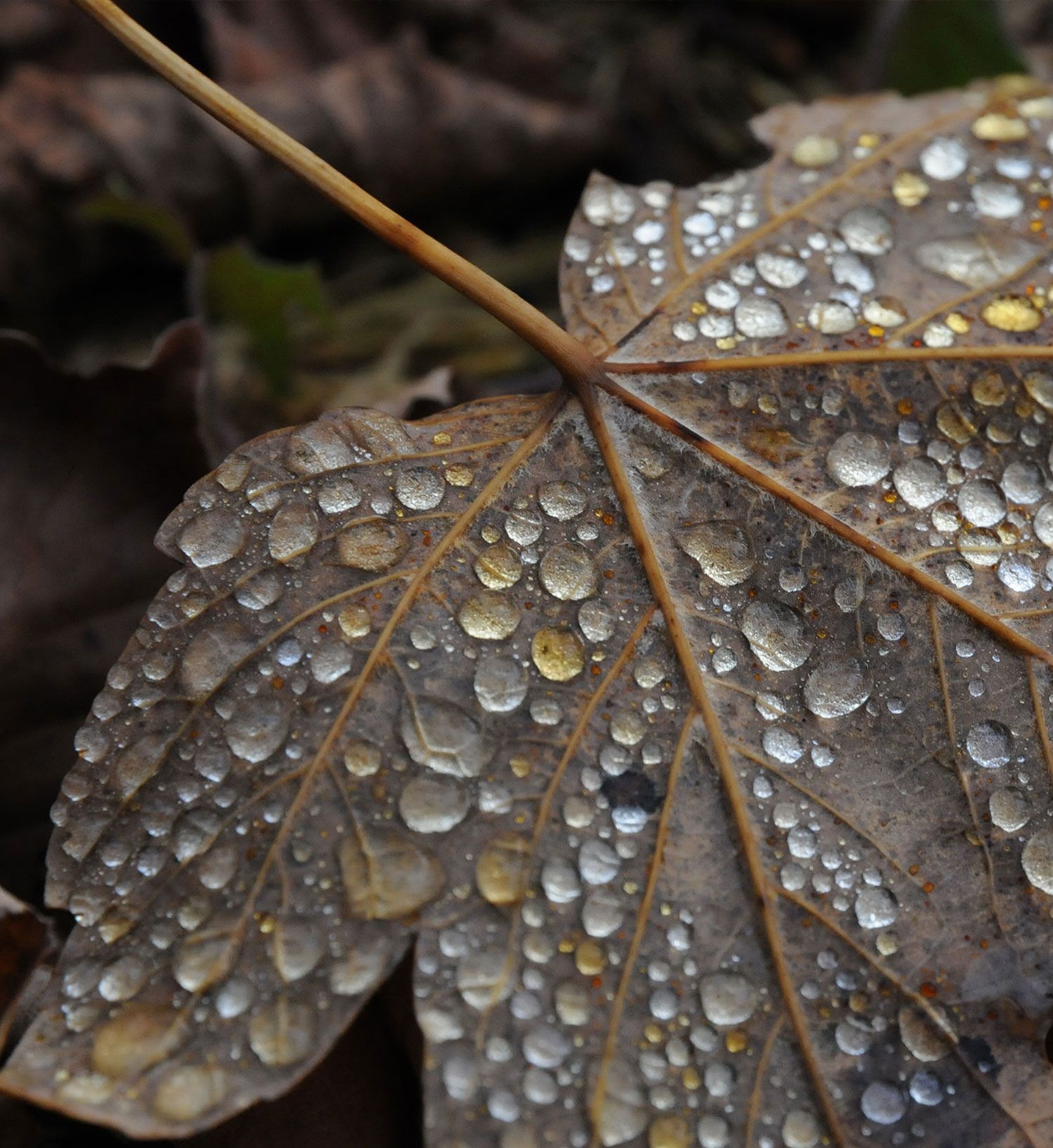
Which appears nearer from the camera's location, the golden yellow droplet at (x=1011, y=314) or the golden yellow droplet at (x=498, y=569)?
the golden yellow droplet at (x=498, y=569)

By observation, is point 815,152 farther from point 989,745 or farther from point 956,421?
point 989,745

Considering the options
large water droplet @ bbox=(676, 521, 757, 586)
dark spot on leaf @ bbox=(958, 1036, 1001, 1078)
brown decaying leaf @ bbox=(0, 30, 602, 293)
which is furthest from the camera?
brown decaying leaf @ bbox=(0, 30, 602, 293)

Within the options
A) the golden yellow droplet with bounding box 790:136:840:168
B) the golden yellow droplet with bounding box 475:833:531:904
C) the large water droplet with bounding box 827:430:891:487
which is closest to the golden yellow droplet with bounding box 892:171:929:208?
the golden yellow droplet with bounding box 790:136:840:168

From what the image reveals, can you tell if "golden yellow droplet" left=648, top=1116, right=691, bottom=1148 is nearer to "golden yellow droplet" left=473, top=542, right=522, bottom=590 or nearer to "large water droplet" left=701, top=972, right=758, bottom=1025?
"large water droplet" left=701, top=972, right=758, bottom=1025

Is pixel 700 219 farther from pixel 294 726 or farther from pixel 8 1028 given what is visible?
pixel 8 1028

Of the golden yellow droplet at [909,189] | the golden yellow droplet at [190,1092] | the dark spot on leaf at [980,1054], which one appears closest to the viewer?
the golden yellow droplet at [190,1092]

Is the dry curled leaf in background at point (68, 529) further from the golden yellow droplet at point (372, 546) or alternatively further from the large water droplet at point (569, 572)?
the large water droplet at point (569, 572)

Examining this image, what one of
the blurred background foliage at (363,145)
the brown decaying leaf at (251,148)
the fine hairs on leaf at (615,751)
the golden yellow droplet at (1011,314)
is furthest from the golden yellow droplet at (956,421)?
the brown decaying leaf at (251,148)

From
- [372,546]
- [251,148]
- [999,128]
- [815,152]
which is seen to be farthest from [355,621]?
[251,148]
